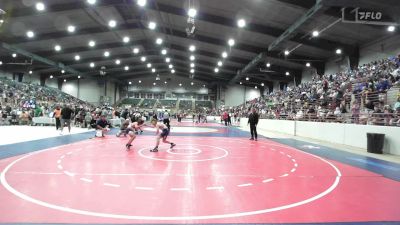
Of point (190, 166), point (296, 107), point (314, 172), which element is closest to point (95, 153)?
point (190, 166)

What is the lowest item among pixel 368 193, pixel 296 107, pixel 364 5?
pixel 368 193

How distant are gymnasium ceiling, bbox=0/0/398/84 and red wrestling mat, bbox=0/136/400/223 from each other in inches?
435

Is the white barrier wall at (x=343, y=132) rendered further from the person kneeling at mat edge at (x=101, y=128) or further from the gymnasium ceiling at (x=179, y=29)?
the person kneeling at mat edge at (x=101, y=128)

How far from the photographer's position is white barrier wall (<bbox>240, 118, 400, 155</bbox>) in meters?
12.5

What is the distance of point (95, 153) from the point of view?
1081 cm

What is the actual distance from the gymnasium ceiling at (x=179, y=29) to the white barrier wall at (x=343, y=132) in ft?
19.1

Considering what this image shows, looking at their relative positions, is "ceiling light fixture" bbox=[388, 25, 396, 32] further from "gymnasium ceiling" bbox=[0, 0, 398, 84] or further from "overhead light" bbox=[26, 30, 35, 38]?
"overhead light" bbox=[26, 30, 35, 38]

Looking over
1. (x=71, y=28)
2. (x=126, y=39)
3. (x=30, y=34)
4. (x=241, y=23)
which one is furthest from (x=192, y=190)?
(x=126, y=39)

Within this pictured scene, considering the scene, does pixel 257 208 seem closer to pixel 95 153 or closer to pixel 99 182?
pixel 99 182

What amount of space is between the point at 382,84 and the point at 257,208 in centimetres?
1369

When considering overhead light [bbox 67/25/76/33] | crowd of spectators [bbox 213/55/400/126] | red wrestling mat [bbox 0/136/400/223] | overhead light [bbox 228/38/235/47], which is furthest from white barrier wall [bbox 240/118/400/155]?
overhead light [bbox 67/25/76/33]

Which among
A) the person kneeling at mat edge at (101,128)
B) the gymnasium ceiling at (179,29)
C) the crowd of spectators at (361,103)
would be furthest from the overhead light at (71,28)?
the crowd of spectators at (361,103)

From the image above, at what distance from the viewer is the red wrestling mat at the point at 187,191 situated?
460 cm

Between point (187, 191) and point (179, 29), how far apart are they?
27.7 meters
